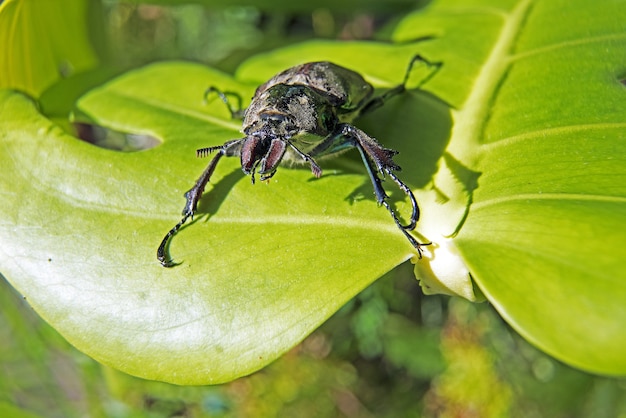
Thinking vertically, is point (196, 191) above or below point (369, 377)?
above

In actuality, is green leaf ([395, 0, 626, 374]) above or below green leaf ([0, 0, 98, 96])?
above

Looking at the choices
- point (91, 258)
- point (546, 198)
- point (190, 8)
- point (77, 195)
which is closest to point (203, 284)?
point (91, 258)

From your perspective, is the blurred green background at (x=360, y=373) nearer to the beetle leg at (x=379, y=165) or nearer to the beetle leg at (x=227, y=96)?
the beetle leg at (x=227, y=96)

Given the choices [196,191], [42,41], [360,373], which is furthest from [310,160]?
[360,373]

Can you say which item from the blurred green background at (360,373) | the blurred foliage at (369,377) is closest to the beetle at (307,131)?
the blurred green background at (360,373)

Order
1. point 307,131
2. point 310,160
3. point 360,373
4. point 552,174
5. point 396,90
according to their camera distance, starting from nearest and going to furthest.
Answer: point 552,174 → point 310,160 → point 307,131 → point 396,90 → point 360,373

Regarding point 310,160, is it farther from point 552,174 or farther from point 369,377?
point 369,377

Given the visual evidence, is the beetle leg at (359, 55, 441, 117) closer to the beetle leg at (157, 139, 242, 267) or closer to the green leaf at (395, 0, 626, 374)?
the green leaf at (395, 0, 626, 374)

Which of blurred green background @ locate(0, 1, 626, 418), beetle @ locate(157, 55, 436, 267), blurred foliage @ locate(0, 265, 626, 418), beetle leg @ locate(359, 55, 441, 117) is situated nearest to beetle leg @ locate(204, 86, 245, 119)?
beetle @ locate(157, 55, 436, 267)
